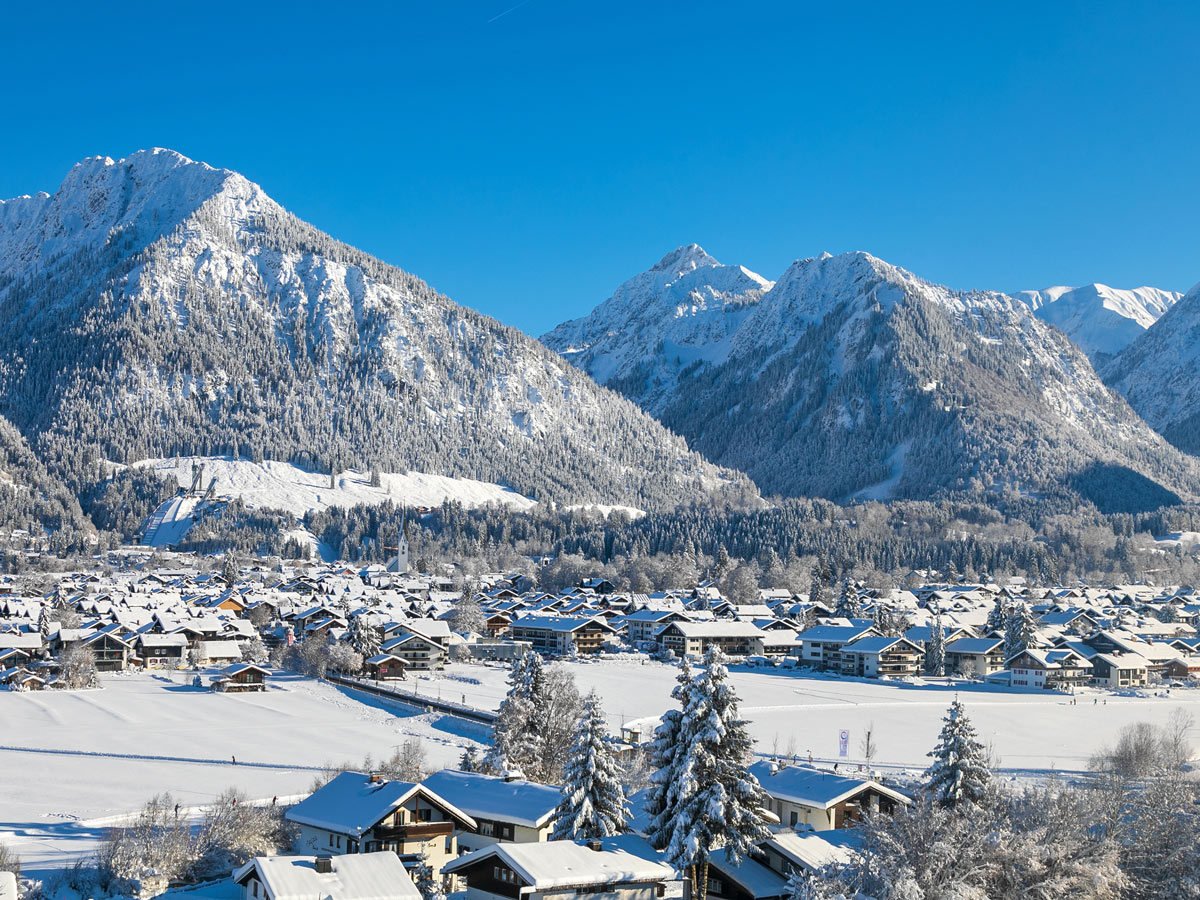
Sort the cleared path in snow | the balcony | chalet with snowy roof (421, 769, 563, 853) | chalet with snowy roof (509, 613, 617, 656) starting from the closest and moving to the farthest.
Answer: the balcony → chalet with snowy roof (421, 769, 563, 853) → the cleared path in snow → chalet with snowy roof (509, 613, 617, 656)

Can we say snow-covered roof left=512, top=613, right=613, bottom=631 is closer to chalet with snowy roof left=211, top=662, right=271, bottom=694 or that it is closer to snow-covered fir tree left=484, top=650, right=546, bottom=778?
chalet with snowy roof left=211, top=662, right=271, bottom=694

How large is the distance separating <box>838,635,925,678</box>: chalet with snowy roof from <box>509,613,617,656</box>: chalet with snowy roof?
21621 mm

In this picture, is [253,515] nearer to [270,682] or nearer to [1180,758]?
[270,682]

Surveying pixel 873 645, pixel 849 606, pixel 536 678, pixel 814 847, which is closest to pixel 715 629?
pixel 873 645

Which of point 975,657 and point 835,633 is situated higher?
point 835,633

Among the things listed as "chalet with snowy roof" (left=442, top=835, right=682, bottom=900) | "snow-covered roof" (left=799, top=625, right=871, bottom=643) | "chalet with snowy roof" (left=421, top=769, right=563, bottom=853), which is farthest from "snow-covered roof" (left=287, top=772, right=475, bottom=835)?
"snow-covered roof" (left=799, top=625, right=871, bottom=643)

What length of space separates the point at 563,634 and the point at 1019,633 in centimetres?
3657

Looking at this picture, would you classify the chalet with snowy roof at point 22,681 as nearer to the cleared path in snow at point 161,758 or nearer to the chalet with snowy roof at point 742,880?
the cleared path in snow at point 161,758

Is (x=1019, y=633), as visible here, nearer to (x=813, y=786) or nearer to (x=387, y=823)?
(x=813, y=786)

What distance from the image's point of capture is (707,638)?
333ft

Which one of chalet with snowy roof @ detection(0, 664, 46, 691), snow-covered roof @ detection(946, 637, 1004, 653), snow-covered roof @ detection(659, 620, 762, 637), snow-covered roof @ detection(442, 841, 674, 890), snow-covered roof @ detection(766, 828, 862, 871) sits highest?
snow-covered roof @ detection(946, 637, 1004, 653)

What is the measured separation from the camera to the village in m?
30.0

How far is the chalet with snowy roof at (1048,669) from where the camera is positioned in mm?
84812

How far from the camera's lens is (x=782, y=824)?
36.1 m
